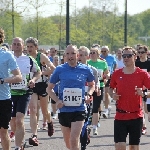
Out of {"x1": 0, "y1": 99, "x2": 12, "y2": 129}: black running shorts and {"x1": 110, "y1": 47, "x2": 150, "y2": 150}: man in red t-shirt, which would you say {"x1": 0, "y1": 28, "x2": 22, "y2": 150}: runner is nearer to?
{"x1": 0, "y1": 99, "x2": 12, "y2": 129}: black running shorts

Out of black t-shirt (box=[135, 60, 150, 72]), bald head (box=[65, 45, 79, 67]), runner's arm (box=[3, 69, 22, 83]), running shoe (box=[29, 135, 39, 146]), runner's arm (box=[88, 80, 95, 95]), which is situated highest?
bald head (box=[65, 45, 79, 67])

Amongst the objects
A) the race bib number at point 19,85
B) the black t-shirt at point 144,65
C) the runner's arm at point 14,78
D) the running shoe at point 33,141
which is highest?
the runner's arm at point 14,78

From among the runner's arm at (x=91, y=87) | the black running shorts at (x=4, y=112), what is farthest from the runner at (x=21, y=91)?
the black running shorts at (x=4, y=112)

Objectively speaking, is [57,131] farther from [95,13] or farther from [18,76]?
[95,13]

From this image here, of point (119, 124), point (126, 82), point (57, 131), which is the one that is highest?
point (126, 82)

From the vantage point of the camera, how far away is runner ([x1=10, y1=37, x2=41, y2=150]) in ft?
31.3

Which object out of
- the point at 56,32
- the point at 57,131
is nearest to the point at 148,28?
the point at 56,32

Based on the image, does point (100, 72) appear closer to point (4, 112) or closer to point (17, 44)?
point (17, 44)

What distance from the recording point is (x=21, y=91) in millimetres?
9773

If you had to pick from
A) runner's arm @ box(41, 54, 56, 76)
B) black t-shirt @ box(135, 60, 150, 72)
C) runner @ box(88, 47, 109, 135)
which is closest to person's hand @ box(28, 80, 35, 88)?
runner's arm @ box(41, 54, 56, 76)

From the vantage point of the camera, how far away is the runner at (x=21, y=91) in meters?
9.55

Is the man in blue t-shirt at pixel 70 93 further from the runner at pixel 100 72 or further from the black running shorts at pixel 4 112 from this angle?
the runner at pixel 100 72

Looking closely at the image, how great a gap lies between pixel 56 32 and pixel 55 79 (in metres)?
48.8

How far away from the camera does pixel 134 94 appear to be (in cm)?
748
